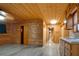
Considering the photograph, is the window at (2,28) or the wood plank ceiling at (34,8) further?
the window at (2,28)

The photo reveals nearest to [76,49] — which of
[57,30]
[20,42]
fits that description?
[57,30]

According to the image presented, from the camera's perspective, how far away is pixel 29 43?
22.1 feet

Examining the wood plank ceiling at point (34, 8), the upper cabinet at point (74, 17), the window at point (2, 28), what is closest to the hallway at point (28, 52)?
the upper cabinet at point (74, 17)

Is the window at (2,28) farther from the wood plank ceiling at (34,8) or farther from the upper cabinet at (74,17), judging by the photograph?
the upper cabinet at (74,17)

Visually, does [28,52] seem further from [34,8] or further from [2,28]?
[2,28]

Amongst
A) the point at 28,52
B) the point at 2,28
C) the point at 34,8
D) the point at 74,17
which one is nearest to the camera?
the point at 74,17

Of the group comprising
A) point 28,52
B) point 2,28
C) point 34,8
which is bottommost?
point 28,52

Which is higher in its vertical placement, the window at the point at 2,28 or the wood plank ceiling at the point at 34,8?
the wood plank ceiling at the point at 34,8

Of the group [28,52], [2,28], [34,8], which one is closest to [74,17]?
[34,8]

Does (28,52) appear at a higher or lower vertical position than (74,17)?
lower

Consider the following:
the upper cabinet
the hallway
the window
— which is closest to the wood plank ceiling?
the upper cabinet

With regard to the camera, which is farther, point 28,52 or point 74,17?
point 28,52

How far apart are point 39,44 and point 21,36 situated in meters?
1.49

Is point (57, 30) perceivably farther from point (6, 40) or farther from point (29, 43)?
point (6, 40)
